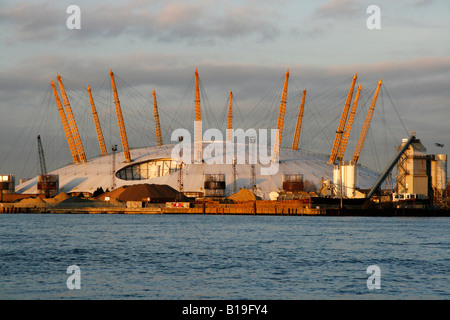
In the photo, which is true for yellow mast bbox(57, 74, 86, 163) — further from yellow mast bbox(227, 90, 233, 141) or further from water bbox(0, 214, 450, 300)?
water bbox(0, 214, 450, 300)

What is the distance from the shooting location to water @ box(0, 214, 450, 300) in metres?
31.9

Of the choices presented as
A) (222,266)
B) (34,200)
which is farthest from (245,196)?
(222,266)

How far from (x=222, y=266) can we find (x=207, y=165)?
118 m

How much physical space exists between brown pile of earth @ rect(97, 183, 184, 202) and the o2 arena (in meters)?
3.50

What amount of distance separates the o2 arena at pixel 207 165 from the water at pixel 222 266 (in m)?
85.5

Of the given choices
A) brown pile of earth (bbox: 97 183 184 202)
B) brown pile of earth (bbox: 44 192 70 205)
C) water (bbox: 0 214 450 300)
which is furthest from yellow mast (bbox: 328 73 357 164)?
water (bbox: 0 214 450 300)

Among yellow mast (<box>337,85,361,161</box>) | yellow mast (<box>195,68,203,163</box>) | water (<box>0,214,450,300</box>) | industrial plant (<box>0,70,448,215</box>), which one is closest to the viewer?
water (<box>0,214,450,300</box>)

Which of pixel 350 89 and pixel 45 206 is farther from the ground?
pixel 350 89

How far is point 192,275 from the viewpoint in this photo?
123 feet

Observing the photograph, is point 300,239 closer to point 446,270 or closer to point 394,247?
point 394,247

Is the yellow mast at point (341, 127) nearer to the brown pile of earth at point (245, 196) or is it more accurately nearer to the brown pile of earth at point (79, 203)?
the brown pile of earth at point (245, 196)

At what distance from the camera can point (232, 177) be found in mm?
155750

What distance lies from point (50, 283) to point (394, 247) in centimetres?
3137
